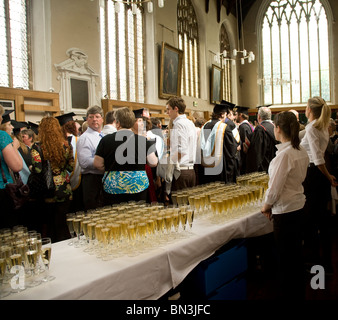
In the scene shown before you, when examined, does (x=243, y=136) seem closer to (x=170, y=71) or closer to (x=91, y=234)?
(x=91, y=234)

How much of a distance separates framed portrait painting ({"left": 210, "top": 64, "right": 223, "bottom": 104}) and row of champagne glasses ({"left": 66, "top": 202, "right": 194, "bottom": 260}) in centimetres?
1367

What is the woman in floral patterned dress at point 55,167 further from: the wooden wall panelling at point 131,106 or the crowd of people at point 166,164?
the wooden wall panelling at point 131,106

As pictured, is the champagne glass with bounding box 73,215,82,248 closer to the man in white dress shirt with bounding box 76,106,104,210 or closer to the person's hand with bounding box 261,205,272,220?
the person's hand with bounding box 261,205,272,220

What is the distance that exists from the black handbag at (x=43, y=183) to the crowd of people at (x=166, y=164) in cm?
4

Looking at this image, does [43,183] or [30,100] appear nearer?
[43,183]

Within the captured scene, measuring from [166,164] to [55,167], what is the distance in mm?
1209

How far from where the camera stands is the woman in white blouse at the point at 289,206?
7.72ft

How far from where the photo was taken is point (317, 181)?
367 centimetres

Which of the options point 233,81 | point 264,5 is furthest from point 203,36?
point 264,5

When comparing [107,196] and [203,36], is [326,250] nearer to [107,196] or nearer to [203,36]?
[107,196]

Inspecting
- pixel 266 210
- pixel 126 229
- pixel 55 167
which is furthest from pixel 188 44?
pixel 126 229

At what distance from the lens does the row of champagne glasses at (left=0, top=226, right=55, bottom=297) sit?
4.73 feet

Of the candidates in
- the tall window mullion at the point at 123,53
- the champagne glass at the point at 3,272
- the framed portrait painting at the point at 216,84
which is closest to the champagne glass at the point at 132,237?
the champagne glass at the point at 3,272
